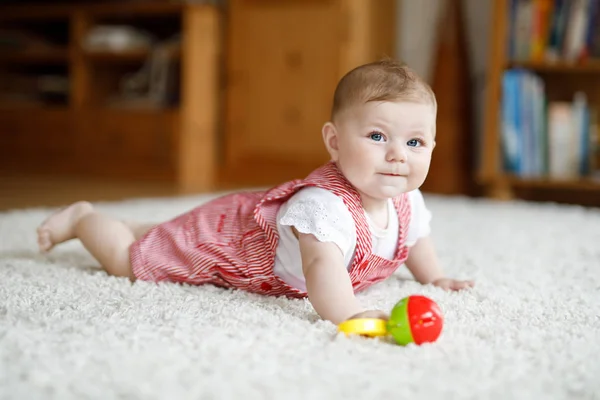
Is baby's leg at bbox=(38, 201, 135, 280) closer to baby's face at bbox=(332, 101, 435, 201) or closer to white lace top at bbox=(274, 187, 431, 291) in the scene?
white lace top at bbox=(274, 187, 431, 291)

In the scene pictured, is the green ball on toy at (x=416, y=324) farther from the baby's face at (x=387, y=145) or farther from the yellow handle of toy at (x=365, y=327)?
the baby's face at (x=387, y=145)

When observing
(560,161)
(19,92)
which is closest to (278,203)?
(560,161)

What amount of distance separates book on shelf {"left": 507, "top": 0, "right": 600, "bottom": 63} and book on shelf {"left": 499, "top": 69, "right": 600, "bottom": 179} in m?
0.08

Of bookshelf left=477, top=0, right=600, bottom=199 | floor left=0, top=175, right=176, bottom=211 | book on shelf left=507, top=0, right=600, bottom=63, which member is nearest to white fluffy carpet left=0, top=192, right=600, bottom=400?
floor left=0, top=175, right=176, bottom=211

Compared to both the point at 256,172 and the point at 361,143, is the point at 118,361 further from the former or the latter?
the point at 256,172

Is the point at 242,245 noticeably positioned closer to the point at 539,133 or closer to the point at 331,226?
the point at 331,226

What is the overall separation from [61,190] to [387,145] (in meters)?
1.75

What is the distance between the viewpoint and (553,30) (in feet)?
7.33

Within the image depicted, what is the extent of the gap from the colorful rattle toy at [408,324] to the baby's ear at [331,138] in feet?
0.77

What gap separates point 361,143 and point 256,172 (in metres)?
1.95

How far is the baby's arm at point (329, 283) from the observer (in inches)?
28.6

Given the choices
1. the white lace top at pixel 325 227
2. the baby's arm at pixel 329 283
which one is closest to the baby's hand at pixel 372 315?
the baby's arm at pixel 329 283

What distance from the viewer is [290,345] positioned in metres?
0.65

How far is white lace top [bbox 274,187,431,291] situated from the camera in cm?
Result: 79
